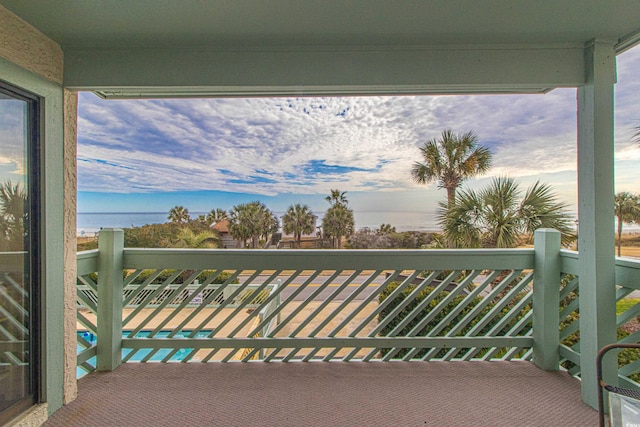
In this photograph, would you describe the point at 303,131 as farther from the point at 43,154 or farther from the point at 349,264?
the point at 43,154

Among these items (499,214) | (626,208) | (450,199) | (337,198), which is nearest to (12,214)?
(626,208)

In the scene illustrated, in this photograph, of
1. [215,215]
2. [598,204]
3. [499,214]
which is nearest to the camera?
[598,204]

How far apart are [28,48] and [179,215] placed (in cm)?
383

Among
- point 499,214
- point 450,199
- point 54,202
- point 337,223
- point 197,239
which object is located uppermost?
point 450,199

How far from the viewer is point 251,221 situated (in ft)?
17.0

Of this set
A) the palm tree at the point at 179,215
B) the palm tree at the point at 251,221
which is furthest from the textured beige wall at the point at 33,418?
the palm tree at the point at 179,215

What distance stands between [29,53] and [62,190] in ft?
2.46

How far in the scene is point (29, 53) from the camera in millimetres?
1669

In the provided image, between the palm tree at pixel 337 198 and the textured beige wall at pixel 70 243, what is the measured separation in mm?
3948

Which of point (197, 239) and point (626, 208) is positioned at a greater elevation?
point (626, 208)

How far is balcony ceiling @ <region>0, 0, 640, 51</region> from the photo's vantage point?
1466mm

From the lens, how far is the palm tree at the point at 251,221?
474 cm

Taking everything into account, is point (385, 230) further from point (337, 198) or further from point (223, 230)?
point (223, 230)

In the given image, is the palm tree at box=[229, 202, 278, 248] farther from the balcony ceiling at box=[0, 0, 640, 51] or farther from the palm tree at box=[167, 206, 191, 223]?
the balcony ceiling at box=[0, 0, 640, 51]
